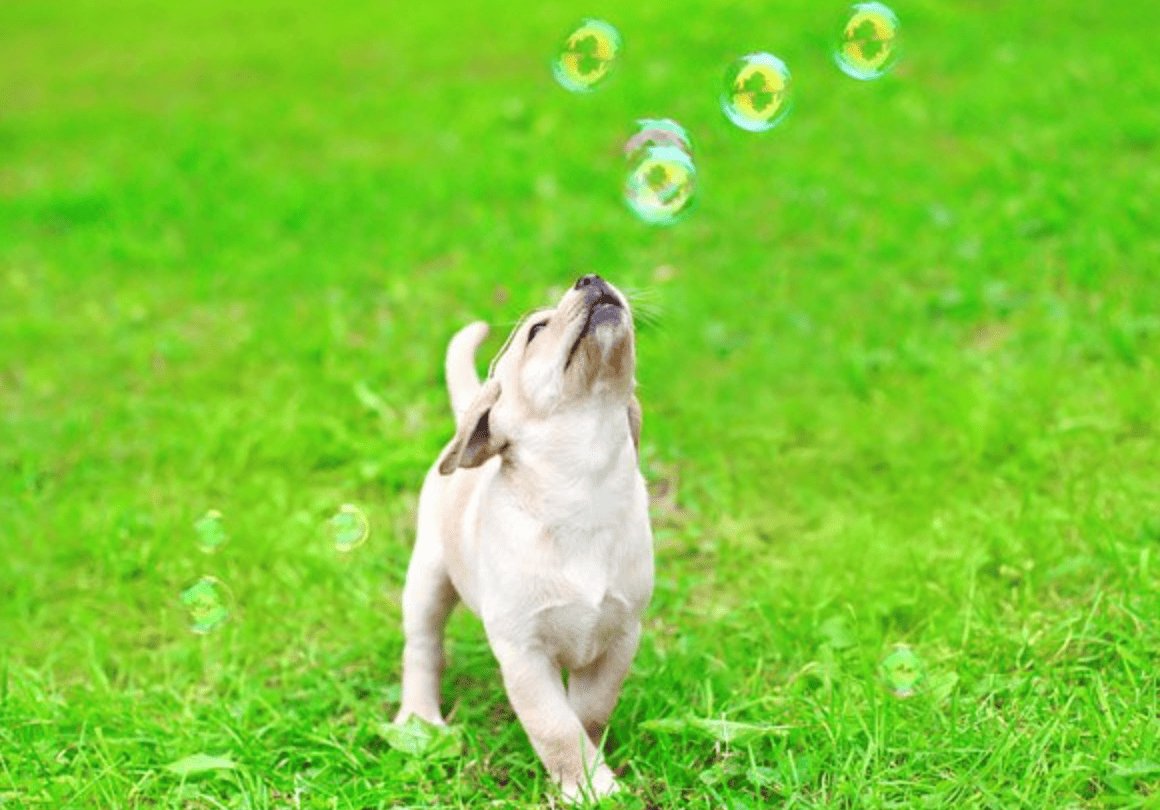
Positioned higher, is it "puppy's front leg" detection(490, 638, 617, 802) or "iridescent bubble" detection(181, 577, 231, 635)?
"puppy's front leg" detection(490, 638, 617, 802)

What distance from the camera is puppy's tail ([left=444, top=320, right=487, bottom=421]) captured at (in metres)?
3.55

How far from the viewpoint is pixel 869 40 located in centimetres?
430

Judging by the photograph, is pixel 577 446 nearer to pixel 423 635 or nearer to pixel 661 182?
pixel 423 635

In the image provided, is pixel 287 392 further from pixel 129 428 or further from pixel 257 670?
pixel 257 670

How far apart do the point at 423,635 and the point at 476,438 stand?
72 centimetres

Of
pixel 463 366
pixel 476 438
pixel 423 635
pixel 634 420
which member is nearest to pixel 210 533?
pixel 423 635

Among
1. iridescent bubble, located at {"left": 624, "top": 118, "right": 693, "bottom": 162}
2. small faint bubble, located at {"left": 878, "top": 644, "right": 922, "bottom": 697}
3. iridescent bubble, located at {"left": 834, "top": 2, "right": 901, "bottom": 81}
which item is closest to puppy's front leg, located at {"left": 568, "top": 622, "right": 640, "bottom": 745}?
small faint bubble, located at {"left": 878, "top": 644, "right": 922, "bottom": 697}

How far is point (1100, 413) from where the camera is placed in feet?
16.0

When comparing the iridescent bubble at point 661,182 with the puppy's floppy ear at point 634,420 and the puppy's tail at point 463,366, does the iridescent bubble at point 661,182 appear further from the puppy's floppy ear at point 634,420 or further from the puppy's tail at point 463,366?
the puppy's floppy ear at point 634,420

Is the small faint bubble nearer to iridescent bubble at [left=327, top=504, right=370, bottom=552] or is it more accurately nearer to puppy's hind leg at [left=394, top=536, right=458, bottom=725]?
puppy's hind leg at [left=394, top=536, right=458, bottom=725]

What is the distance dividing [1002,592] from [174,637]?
7.97 ft

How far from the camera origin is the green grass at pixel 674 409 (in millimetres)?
3410

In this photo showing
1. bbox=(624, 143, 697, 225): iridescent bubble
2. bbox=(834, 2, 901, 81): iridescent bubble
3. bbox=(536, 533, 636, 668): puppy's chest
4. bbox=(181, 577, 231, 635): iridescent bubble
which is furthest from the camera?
bbox=(834, 2, 901, 81): iridescent bubble

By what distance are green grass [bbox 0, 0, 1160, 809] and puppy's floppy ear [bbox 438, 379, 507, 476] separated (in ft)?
2.05
